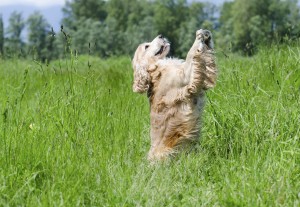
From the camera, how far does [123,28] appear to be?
310ft

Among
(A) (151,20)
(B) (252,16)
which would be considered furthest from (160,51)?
(A) (151,20)

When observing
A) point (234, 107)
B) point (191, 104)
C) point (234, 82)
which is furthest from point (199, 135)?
point (234, 82)

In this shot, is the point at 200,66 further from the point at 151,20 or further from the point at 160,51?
the point at 151,20

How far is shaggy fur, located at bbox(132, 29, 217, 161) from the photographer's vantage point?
4.21 m

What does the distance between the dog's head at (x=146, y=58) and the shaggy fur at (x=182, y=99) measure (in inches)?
7.2

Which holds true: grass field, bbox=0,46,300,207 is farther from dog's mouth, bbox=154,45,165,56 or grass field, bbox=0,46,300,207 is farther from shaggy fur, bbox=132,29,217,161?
dog's mouth, bbox=154,45,165,56

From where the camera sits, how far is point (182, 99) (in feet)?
13.9

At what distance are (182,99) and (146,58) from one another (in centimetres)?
66

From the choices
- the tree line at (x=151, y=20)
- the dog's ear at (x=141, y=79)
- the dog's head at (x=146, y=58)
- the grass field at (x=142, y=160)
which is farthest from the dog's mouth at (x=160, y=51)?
the tree line at (x=151, y=20)

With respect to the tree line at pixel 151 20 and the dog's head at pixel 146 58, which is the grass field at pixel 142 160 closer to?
the dog's head at pixel 146 58

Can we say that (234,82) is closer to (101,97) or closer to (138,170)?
(101,97)

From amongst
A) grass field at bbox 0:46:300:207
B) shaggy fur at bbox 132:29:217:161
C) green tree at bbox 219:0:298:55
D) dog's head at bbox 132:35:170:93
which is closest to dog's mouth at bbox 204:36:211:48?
shaggy fur at bbox 132:29:217:161

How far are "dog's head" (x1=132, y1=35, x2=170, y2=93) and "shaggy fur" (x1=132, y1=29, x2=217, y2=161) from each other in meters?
0.18

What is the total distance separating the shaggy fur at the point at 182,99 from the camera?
4215 mm
